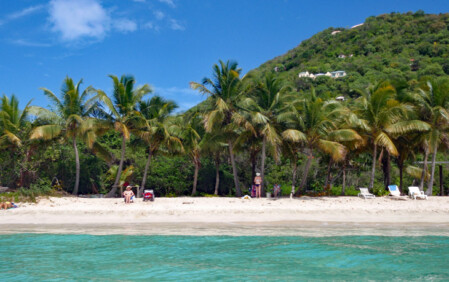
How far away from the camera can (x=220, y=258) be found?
29.4 ft

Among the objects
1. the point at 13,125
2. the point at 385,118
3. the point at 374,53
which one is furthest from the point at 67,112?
the point at 374,53

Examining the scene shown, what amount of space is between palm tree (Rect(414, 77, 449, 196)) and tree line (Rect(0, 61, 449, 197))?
0.15ft

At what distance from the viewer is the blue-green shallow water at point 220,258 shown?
7672mm

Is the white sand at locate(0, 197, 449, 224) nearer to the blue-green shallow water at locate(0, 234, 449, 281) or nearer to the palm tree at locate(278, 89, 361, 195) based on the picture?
the blue-green shallow water at locate(0, 234, 449, 281)

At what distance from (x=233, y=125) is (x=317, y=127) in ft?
13.4

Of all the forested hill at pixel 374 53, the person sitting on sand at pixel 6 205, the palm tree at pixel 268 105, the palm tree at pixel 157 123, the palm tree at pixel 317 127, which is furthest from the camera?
the forested hill at pixel 374 53

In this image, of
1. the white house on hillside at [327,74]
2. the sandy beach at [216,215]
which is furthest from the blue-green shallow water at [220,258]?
the white house on hillside at [327,74]

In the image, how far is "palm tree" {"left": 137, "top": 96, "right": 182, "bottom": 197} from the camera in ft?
62.9

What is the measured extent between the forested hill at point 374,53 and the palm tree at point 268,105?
27128mm

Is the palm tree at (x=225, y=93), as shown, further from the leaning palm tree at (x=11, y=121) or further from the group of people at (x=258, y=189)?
the leaning palm tree at (x=11, y=121)

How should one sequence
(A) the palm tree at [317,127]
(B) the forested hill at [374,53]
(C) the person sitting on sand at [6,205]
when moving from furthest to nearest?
(B) the forested hill at [374,53] → (A) the palm tree at [317,127] → (C) the person sitting on sand at [6,205]

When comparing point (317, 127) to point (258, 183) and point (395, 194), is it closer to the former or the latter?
point (258, 183)

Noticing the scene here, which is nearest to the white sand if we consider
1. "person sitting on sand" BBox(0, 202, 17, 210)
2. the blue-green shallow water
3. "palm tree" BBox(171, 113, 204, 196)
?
"person sitting on sand" BBox(0, 202, 17, 210)

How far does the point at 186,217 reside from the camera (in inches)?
537
